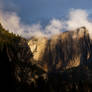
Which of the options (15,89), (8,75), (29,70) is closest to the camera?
(15,89)

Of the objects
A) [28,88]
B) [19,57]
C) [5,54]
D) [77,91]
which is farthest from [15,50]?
[77,91]

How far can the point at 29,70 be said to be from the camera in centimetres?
17075

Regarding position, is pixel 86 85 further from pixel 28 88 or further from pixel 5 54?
pixel 5 54

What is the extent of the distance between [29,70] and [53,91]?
39.8 metres

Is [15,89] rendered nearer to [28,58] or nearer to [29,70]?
[29,70]

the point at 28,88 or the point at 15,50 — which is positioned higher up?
the point at 15,50

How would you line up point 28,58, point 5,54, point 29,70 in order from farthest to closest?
point 28,58, point 29,70, point 5,54

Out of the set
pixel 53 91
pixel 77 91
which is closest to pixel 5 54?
pixel 53 91

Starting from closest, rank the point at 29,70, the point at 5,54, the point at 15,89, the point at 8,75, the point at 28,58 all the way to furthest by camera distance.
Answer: the point at 15,89 < the point at 8,75 < the point at 5,54 < the point at 29,70 < the point at 28,58

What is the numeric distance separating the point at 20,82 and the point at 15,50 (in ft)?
126

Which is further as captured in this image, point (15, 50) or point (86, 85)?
point (15, 50)

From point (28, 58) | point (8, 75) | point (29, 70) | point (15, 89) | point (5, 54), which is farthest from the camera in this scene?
point (28, 58)

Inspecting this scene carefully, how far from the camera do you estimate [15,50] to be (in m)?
172

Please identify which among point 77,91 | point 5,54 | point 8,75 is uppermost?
point 5,54
